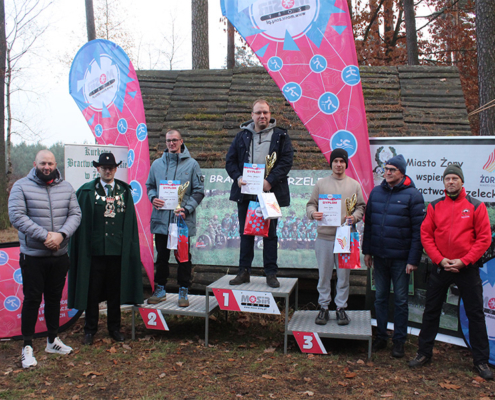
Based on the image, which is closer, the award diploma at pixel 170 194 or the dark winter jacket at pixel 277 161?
the dark winter jacket at pixel 277 161

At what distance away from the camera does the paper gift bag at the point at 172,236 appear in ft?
14.3

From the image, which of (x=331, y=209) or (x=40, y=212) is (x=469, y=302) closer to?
(x=331, y=209)

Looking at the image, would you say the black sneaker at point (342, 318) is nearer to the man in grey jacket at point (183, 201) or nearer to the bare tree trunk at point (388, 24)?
the man in grey jacket at point (183, 201)

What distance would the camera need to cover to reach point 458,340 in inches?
176

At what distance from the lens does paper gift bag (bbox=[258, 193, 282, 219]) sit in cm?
402

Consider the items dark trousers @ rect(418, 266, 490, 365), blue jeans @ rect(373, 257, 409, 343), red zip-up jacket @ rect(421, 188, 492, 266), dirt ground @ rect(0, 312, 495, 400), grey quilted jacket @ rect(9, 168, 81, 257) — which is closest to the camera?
dirt ground @ rect(0, 312, 495, 400)

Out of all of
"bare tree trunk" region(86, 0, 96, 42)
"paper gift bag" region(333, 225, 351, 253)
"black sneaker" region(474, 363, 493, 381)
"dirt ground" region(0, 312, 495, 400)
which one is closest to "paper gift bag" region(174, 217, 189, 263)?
"dirt ground" region(0, 312, 495, 400)

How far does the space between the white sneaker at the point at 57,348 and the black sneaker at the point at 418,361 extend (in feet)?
10.8

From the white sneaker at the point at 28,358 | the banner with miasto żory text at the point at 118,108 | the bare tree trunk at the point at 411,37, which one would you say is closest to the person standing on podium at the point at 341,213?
the banner with miasto żory text at the point at 118,108

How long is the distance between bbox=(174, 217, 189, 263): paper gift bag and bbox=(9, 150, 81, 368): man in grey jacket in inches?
39.1

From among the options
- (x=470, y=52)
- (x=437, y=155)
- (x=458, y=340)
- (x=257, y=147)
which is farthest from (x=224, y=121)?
(x=470, y=52)

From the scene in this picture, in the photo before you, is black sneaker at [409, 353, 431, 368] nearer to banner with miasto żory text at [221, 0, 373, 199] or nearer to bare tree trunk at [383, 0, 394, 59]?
banner with miasto żory text at [221, 0, 373, 199]

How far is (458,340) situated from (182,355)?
112 inches

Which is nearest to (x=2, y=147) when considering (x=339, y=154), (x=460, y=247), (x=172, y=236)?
(x=172, y=236)
